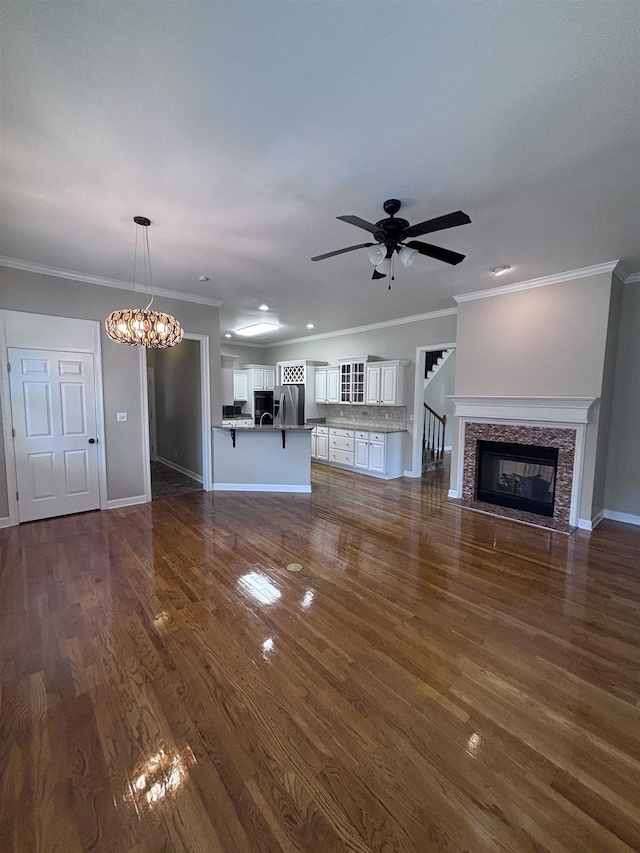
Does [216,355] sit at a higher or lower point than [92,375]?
higher

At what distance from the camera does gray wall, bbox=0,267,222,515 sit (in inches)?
158

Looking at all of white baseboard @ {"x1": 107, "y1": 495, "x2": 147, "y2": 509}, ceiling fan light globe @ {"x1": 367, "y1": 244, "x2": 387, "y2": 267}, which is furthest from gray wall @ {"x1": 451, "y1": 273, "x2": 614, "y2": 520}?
white baseboard @ {"x1": 107, "y1": 495, "x2": 147, "y2": 509}

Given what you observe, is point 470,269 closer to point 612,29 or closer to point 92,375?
point 612,29

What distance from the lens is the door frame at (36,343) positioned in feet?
12.9

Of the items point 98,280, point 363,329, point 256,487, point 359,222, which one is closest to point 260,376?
point 363,329

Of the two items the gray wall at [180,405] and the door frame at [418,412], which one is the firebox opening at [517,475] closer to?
the door frame at [418,412]

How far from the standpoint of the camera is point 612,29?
4.61 ft

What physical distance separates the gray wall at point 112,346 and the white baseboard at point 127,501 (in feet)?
0.16

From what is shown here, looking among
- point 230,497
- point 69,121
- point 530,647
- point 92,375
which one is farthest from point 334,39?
point 230,497

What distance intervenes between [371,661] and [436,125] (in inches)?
118

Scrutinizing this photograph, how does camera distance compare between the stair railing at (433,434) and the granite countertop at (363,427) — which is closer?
the granite countertop at (363,427)

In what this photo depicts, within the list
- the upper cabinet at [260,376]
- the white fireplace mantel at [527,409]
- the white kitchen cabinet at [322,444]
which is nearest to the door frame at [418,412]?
the white fireplace mantel at [527,409]

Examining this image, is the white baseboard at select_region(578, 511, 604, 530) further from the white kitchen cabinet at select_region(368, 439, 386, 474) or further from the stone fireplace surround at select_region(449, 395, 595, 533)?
the white kitchen cabinet at select_region(368, 439, 386, 474)

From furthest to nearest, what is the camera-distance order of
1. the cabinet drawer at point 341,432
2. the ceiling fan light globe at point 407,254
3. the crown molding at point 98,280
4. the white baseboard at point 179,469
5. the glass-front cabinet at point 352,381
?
the glass-front cabinet at point 352,381 → the cabinet drawer at point 341,432 → the white baseboard at point 179,469 → the crown molding at point 98,280 → the ceiling fan light globe at point 407,254
